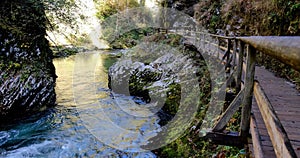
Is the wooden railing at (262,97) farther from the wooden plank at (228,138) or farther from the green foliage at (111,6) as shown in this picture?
the green foliage at (111,6)

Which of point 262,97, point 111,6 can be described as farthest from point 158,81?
point 111,6

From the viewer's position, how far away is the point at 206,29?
1498 centimetres

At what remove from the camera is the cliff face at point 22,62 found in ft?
26.3

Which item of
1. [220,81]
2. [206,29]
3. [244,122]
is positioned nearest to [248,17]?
[220,81]

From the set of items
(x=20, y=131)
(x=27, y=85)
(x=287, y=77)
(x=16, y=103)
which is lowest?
(x=20, y=131)

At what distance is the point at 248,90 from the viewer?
258 cm

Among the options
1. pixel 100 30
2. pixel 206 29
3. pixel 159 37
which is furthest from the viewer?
pixel 100 30

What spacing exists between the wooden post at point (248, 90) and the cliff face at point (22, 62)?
766 centimetres

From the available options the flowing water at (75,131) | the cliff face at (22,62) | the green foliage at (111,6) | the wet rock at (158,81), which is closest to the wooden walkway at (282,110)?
the wet rock at (158,81)

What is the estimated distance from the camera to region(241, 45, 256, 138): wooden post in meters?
2.47

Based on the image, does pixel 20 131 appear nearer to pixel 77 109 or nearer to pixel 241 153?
pixel 77 109

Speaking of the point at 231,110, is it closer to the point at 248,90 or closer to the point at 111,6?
the point at 248,90

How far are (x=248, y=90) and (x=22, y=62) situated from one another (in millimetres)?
8682

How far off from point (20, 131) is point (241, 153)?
6.63m
